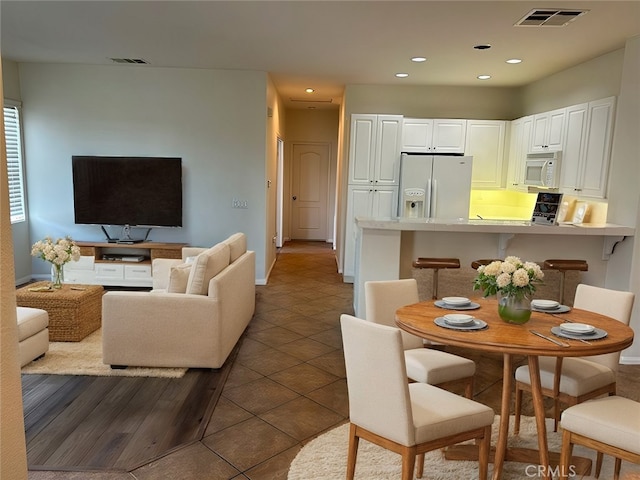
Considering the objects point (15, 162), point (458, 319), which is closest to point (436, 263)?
point (458, 319)

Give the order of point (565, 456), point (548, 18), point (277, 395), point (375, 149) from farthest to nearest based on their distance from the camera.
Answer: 1. point (375, 149)
2. point (548, 18)
3. point (277, 395)
4. point (565, 456)

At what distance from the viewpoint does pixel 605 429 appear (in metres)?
2.13

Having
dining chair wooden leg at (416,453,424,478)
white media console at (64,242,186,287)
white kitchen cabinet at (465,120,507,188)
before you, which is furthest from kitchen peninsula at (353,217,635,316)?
white media console at (64,242,186,287)

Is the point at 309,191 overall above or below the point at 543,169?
below

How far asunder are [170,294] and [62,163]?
3.93 metres

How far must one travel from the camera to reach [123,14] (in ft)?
13.4

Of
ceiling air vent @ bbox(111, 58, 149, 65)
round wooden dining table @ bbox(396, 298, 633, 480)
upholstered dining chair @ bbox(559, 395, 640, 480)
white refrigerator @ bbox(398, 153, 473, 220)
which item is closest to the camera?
upholstered dining chair @ bbox(559, 395, 640, 480)

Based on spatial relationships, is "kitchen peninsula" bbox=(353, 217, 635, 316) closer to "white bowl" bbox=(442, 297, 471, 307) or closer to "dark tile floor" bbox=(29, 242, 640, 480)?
"dark tile floor" bbox=(29, 242, 640, 480)

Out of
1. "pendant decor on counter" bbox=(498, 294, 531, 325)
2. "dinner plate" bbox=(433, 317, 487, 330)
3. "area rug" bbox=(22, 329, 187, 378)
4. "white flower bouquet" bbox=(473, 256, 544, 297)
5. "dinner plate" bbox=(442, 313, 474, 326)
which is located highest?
"white flower bouquet" bbox=(473, 256, 544, 297)

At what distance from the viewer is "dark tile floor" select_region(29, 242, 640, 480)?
260 cm

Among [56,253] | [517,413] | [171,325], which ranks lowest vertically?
[517,413]

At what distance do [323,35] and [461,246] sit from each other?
2326 millimetres

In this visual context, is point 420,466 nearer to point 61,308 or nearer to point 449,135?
point 61,308

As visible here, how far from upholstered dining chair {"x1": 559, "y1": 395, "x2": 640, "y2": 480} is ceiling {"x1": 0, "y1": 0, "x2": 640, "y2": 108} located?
2.76 meters
